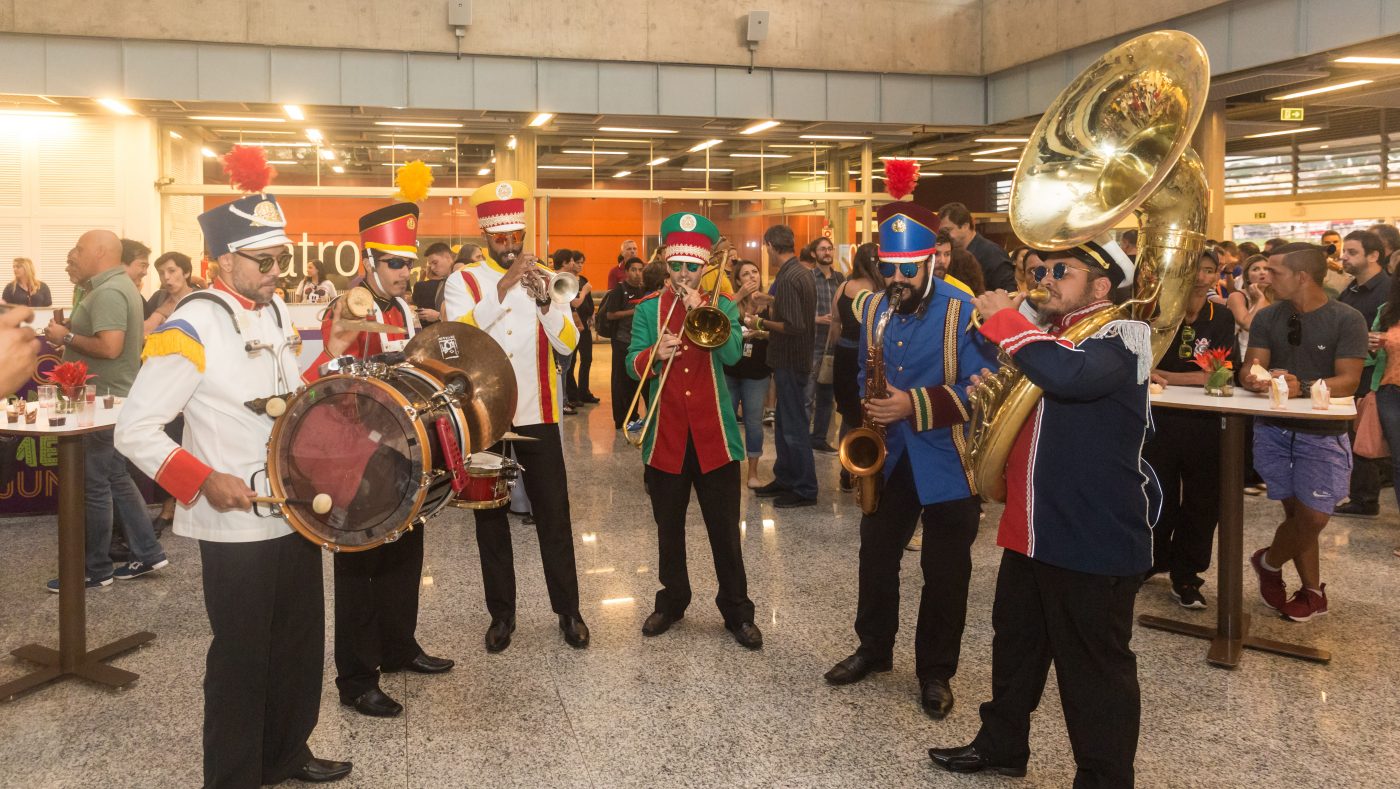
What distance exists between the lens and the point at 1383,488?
322 inches

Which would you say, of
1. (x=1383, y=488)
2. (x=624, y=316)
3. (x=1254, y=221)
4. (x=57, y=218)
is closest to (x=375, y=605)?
(x=624, y=316)

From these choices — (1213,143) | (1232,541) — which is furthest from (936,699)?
(1213,143)

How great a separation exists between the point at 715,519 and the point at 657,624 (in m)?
0.54

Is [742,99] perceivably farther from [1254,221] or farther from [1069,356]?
[1069,356]

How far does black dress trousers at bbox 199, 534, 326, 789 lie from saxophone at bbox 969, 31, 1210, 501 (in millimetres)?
2076

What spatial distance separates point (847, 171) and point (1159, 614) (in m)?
11.3

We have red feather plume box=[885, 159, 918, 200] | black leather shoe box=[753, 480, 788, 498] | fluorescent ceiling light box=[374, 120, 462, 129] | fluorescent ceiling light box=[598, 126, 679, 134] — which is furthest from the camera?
fluorescent ceiling light box=[598, 126, 679, 134]

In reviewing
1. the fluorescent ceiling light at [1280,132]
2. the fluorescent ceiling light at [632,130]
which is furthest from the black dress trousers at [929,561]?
the fluorescent ceiling light at [1280,132]

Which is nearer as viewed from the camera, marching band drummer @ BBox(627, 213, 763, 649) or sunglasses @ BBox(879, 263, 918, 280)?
sunglasses @ BBox(879, 263, 918, 280)

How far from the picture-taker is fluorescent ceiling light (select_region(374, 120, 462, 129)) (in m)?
13.1

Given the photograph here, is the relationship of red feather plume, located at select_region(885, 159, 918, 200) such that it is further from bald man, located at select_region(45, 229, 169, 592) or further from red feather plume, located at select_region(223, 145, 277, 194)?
bald man, located at select_region(45, 229, 169, 592)

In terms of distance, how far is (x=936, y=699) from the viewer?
388 cm

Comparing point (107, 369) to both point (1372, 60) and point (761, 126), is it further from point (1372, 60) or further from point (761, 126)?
point (1372, 60)

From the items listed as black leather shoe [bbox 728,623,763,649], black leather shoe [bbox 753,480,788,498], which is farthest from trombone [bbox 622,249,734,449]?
black leather shoe [bbox 753,480,788,498]
